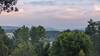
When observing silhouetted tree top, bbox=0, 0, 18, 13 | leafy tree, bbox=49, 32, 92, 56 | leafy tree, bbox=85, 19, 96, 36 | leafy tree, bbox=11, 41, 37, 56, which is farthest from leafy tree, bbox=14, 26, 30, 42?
silhouetted tree top, bbox=0, 0, 18, 13

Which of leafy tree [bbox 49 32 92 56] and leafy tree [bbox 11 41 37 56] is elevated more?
leafy tree [bbox 49 32 92 56]

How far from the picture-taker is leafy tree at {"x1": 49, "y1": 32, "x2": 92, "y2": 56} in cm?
6392

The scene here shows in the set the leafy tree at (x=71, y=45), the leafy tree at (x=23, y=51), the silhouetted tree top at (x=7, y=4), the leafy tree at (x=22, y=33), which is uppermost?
the silhouetted tree top at (x=7, y=4)

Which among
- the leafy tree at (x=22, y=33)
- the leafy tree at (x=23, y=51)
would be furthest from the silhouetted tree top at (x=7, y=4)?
the leafy tree at (x=22, y=33)

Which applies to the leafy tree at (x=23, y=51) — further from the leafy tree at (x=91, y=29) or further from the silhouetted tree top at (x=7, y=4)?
the silhouetted tree top at (x=7, y=4)

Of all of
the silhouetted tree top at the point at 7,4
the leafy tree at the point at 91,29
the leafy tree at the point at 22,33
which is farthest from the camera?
the leafy tree at the point at 22,33

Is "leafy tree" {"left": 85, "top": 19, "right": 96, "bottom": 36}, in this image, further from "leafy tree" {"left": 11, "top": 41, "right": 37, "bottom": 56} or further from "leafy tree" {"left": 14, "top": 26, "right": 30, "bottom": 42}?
"leafy tree" {"left": 14, "top": 26, "right": 30, "bottom": 42}

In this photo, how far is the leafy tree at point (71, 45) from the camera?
6392cm

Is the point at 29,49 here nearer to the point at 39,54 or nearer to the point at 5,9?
the point at 39,54

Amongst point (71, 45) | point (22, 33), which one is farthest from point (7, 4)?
point (22, 33)

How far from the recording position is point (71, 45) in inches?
2542

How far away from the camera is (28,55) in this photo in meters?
83.8

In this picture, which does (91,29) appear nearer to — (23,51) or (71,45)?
(23,51)

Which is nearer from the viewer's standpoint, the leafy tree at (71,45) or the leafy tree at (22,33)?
the leafy tree at (71,45)
